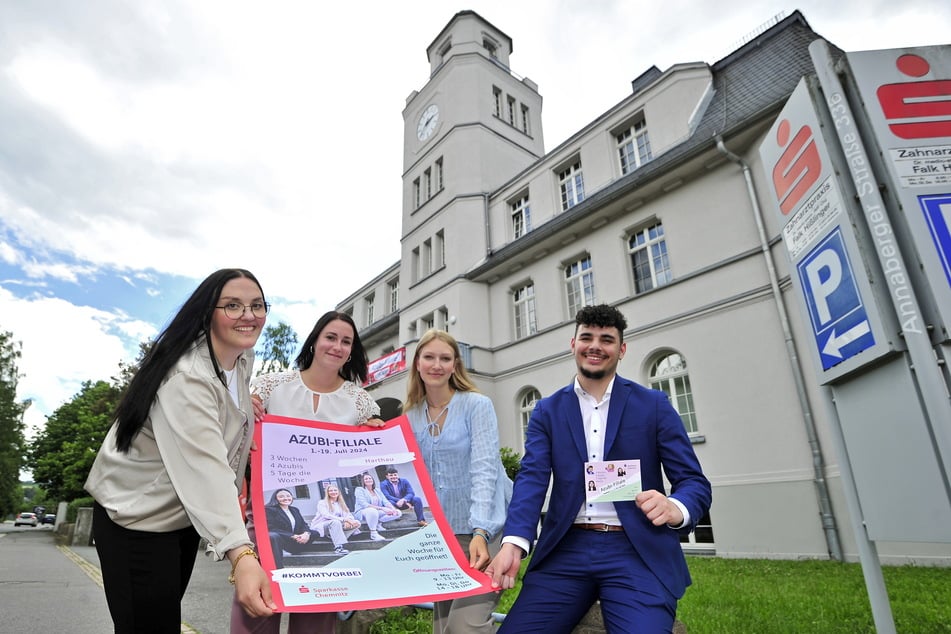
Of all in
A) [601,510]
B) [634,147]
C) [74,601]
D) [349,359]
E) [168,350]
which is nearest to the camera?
[168,350]

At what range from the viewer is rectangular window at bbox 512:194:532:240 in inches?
705

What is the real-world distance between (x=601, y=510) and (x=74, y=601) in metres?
6.62

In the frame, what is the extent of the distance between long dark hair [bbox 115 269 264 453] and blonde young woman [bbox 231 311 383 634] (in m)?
0.69

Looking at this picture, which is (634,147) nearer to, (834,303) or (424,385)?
(834,303)

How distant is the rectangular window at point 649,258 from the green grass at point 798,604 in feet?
24.9

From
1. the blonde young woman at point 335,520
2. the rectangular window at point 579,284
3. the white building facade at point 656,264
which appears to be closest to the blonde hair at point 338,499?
the blonde young woman at point 335,520

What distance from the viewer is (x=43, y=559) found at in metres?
10.5

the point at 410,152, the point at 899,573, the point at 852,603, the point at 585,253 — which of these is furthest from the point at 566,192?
the point at 852,603

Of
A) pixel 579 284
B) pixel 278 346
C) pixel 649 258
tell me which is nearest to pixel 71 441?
pixel 278 346

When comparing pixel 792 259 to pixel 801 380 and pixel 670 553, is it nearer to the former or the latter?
pixel 670 553

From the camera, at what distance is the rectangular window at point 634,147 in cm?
1475

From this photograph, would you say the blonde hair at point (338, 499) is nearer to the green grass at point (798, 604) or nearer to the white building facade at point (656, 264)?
the green grass at point (798, 604)

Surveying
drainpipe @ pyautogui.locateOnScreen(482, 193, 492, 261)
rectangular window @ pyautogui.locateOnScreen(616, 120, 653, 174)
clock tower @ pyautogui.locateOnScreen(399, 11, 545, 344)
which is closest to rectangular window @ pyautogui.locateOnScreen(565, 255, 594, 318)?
rectangular window @ pyautogui.locateOnScreen(616, 120, 653, 174)

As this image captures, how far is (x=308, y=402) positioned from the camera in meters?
2.41
